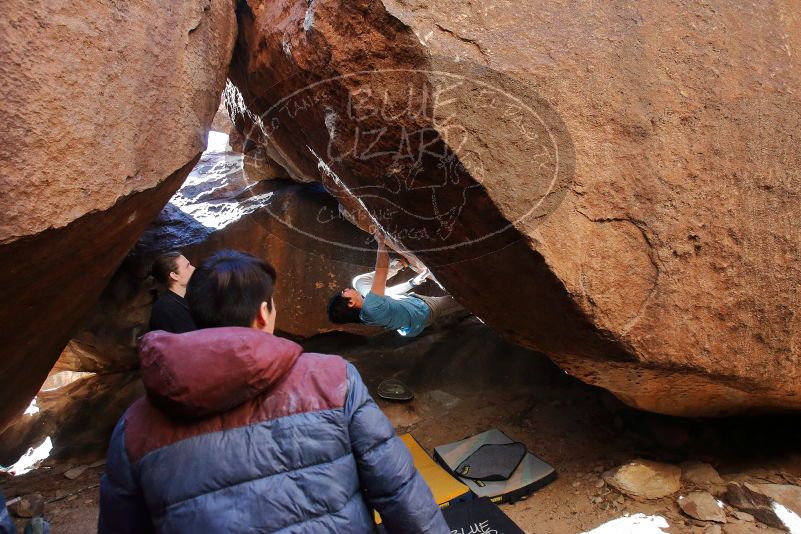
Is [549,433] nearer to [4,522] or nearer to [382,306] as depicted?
A: [382,306]

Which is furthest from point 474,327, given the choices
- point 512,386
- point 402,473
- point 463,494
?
point 402,473

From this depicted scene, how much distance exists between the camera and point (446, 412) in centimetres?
309

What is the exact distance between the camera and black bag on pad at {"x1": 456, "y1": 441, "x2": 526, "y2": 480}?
7.68ft

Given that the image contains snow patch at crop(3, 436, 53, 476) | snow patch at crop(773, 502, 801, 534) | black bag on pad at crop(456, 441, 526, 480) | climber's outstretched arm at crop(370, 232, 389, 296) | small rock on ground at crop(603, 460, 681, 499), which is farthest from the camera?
snow patch at crop(3, 436, 53, 476)

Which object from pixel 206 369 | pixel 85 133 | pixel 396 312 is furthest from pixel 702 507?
pixel 85 133

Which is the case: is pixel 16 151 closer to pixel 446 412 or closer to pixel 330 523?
pixel 330 523

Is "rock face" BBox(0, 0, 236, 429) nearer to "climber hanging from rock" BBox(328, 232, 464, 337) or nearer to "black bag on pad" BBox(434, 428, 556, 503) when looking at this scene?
"climber hanging from rock" BBox(328, 232, 464, 337)

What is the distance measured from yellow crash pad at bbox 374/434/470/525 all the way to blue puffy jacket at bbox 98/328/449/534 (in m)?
1.16

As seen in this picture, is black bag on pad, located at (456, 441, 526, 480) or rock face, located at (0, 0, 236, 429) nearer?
rock face, located at (0, 0, 236, 429)

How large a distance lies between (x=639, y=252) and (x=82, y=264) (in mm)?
1902

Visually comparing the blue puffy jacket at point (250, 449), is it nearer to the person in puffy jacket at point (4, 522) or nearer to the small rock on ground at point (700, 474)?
the person in puffy jacket at point (4, 522)

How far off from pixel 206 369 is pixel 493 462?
1.85 m

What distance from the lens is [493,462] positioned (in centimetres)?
242

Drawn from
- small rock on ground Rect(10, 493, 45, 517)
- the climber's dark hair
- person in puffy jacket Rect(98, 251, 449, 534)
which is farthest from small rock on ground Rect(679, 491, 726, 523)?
small rock on ground Rect(10, 493, 45, 517)
